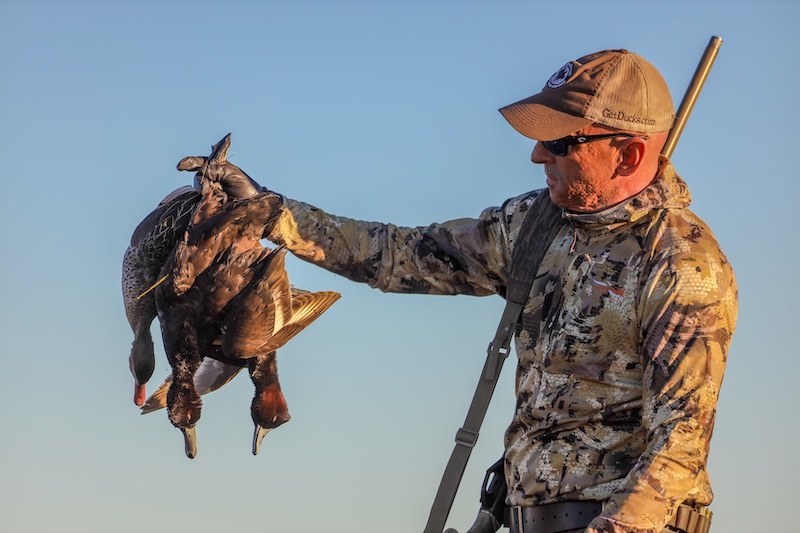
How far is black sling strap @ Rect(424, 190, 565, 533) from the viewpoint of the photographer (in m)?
5.12

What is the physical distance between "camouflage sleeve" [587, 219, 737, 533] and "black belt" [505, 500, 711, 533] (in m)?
0.08

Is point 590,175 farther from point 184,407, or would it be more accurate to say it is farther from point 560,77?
point 184,407

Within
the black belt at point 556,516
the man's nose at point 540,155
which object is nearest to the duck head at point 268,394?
the black belt at point 556,516

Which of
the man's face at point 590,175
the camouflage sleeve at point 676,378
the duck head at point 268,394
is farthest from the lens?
the duck head at point 268,394

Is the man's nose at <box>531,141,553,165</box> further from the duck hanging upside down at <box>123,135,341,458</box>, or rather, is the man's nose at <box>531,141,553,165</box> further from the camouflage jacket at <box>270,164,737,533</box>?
the duck hanging upside down at <box>123,135,341,458</box>

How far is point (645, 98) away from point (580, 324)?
1046 mm

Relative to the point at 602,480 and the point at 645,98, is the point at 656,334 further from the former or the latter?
the point at 645,98

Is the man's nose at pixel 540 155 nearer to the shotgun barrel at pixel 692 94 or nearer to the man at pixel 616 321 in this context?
the man at pixel 616 321

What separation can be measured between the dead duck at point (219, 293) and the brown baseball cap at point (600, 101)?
132 cm

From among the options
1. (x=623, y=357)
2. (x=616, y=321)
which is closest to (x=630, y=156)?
(x=616, y=321)

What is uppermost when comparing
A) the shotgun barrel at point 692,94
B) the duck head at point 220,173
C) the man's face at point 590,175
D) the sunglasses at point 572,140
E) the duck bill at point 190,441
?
the shotgun barrel at point 692,94

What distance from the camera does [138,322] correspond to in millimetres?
6156

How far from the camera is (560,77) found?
200 inches

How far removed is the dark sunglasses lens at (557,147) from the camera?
4965mm
